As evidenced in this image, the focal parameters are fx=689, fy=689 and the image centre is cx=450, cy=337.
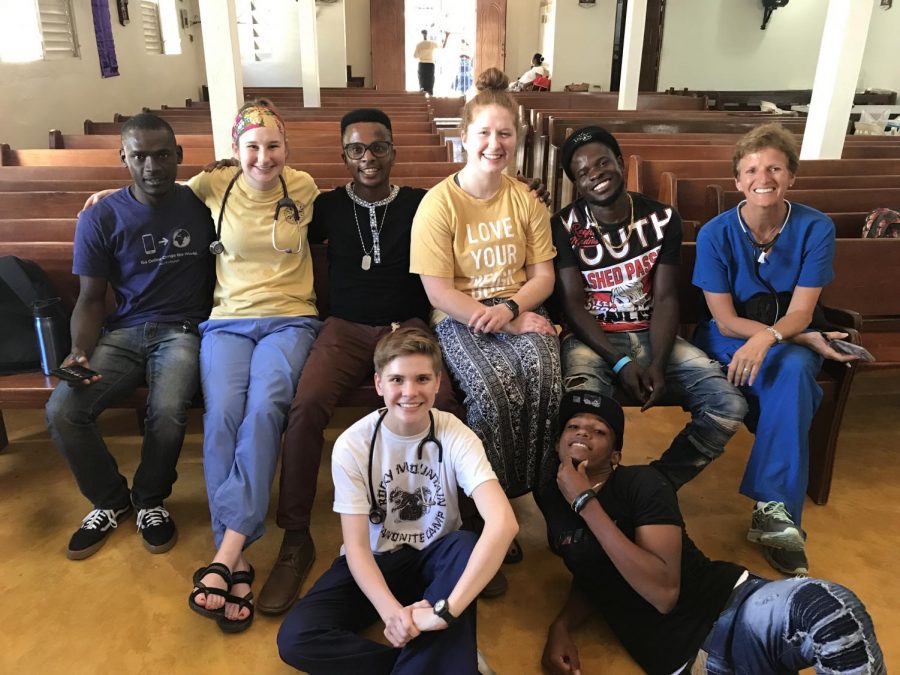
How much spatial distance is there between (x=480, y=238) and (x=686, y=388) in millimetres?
837

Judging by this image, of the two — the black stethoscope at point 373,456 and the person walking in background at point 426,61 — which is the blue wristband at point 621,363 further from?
the person walking in background at point 426,61

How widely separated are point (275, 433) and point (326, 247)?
852mm

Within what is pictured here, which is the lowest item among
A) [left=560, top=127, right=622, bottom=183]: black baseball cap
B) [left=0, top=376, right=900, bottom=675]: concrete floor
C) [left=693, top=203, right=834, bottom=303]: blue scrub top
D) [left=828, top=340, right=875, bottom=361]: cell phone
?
[left=0, top=376, right=900, bottom=675]: concrete floor

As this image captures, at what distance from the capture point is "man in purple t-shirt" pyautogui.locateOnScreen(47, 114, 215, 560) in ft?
7.07

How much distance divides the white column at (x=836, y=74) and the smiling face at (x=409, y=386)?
3165 mm

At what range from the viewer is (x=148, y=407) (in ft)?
7.09

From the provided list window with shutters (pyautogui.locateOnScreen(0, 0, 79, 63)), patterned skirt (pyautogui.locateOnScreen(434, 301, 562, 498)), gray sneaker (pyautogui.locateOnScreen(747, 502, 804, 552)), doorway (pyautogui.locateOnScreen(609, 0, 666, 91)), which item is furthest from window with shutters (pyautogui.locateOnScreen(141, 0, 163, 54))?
gray sneaker (pyautogui.locateOnScreen(747, 502, 804, 552))

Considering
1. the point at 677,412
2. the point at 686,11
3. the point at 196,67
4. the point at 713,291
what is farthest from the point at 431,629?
the point at 686,11

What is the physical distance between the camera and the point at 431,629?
1.50 metres

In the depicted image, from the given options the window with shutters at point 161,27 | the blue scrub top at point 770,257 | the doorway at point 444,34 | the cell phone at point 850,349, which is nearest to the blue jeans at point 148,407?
the blue scrub top at point 770,257

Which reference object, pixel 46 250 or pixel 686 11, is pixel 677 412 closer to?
pixel 46 250

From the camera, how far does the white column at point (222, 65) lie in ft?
11.5

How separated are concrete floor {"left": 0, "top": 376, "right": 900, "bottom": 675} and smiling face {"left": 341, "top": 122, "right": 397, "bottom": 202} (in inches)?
44.0

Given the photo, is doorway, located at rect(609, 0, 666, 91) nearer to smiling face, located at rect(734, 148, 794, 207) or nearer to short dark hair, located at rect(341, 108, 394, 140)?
smiling face, located at rect(734, 148, 794, 207)
